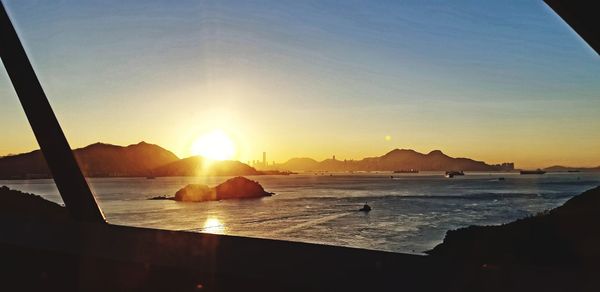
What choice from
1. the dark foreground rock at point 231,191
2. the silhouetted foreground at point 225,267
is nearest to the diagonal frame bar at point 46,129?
the silhouetted foreground at point 225,267

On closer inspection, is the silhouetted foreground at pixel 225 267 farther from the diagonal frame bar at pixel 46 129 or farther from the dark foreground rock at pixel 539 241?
the dark foreground rock at pixel 539 241

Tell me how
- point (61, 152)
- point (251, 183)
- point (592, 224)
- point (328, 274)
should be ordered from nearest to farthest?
point (328, 274), point (61, 152), point (592, 224), point (251, 183)

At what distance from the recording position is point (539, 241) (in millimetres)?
24250

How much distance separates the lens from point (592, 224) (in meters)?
26.0

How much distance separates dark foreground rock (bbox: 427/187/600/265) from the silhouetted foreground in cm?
2063

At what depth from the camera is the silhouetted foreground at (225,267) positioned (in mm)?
1704

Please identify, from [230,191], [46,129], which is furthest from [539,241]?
[230,191]

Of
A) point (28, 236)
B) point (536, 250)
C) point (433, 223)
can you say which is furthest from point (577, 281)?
point (433, 223)

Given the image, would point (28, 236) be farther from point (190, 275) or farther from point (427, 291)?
point (427, 291)

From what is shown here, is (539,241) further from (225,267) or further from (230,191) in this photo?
(230,191)

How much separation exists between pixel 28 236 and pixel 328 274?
2051 millimetres

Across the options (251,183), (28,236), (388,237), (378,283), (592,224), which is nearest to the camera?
(378,283)

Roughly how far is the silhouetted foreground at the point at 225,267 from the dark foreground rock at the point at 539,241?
2063cm

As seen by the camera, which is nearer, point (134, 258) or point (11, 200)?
point (134, 258)
